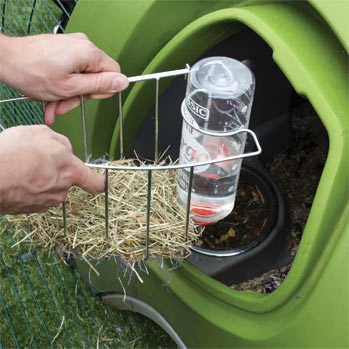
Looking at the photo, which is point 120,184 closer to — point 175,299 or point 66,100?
point 66,100

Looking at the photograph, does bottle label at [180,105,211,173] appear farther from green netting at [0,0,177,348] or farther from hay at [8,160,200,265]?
green netting at [0,0,177,348]

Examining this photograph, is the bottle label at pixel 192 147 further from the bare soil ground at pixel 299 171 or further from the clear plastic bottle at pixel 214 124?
the bare soil ground at pixel 299 171

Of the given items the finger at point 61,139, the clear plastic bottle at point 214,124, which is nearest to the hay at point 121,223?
the clear plastic bottle at point 214,124

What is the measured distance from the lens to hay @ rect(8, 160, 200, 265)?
104cm

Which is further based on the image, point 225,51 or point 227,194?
point 225,51

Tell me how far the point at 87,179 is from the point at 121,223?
14 centimetres

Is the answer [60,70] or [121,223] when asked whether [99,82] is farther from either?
[121,223]

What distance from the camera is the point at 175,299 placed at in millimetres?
1378

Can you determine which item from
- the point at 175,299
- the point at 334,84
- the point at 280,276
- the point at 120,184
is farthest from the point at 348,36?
the point at 280,276

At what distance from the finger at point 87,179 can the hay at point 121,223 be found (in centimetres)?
8

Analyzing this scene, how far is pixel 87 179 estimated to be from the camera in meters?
0.98

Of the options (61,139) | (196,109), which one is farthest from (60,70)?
(196,109)

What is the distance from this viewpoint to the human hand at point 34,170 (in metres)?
0.92

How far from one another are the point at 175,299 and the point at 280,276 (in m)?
0.48
